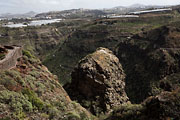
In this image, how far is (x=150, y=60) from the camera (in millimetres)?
42906

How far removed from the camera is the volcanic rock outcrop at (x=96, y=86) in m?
19.6

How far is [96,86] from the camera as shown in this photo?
802 inches

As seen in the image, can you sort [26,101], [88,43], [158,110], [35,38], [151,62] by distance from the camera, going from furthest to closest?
[35,38]
[88,43]
[151,62]
[158,110]
[26,101]

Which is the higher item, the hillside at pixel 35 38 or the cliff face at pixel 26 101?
the cliff face at pixel 26 101

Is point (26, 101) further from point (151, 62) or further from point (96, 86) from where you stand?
point (151, 62)

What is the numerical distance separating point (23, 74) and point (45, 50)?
82656mm

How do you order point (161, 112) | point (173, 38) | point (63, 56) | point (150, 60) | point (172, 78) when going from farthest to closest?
point (63, 56)
point (173, 38)
point (150, 60)
point (172, 78)
point (161, 112)

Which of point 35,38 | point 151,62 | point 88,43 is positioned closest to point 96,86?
point 151,62

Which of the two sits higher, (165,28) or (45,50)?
(165,28)

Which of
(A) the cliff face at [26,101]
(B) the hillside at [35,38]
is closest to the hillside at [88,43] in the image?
(B) the hillside at [35,38]


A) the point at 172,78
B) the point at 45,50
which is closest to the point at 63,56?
the point at 45,50

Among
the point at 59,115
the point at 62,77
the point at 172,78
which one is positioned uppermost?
the point at 59,115

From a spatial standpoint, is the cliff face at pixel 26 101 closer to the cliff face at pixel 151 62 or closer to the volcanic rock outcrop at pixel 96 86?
the volcanic rock outcrop at pixel 96 86

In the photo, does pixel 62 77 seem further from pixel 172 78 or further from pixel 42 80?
pixel 42 80
